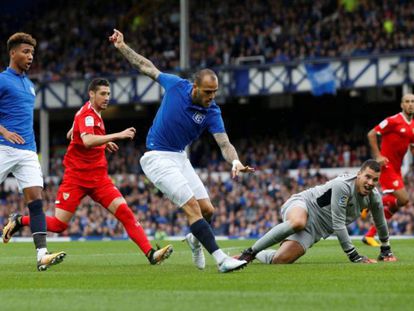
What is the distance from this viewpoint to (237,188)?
3400 cm

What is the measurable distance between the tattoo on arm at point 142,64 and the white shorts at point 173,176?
84 centimetres

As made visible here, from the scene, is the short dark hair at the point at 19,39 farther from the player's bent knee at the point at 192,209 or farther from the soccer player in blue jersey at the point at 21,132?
the player's bent knee at the point at 192,209

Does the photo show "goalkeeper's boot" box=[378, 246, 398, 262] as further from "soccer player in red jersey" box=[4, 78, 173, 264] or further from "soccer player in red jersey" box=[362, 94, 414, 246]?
"soccer player in red jersey" box=[362, 94, 414, 246]

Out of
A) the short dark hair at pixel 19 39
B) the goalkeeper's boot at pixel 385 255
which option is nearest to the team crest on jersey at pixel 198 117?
the short dark hair at pixel 19 39

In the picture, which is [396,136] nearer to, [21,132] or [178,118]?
[178,118]

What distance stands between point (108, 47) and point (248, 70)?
7.83m

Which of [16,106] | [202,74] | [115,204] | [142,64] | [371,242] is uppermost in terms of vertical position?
[142,64]

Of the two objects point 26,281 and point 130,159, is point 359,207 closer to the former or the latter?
point 26,281

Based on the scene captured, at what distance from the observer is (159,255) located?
13000mm

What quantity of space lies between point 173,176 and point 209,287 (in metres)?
2.15

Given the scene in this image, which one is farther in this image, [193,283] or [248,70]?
[248,70]

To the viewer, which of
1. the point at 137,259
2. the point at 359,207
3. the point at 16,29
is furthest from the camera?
the point at 16,29

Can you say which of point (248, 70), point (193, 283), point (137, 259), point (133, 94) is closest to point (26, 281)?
point (193, 283)

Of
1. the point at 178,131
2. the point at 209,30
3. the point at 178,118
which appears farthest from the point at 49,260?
the point at 209,30
